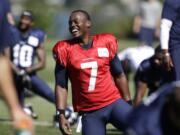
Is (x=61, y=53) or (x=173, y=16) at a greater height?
(x=173, y=16)

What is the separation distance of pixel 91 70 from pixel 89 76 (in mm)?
58

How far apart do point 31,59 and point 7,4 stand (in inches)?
293

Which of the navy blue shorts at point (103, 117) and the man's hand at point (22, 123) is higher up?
the man's hand at point (22, 123)

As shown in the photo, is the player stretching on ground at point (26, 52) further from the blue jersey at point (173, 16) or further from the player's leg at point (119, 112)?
the player's leg at point (119, 112)

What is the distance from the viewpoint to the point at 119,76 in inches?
325

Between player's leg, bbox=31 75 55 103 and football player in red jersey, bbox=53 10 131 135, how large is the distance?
458 cm

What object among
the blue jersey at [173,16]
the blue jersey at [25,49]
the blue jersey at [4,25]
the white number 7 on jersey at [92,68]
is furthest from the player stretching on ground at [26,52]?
the blue jersey at [4,25]

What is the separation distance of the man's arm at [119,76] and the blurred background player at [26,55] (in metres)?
4.79

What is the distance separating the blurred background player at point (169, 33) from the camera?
29.0ft

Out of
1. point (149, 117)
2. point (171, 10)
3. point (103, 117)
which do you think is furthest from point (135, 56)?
point (149, 117)

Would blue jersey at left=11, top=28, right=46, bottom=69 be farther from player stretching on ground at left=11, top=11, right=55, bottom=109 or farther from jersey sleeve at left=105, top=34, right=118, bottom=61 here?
jersey sleeve at left=105, top=34, right=118, bottom=61

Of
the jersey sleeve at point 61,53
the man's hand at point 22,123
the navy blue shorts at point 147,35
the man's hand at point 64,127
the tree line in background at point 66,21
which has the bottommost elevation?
the tree line in background at point 66,21

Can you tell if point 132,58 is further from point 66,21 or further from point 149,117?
point 66,21

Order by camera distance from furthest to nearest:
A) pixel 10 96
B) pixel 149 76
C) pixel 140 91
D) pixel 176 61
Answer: pixel 149 76
pixel 140 91
pixel 176 61
pixel 10 96
